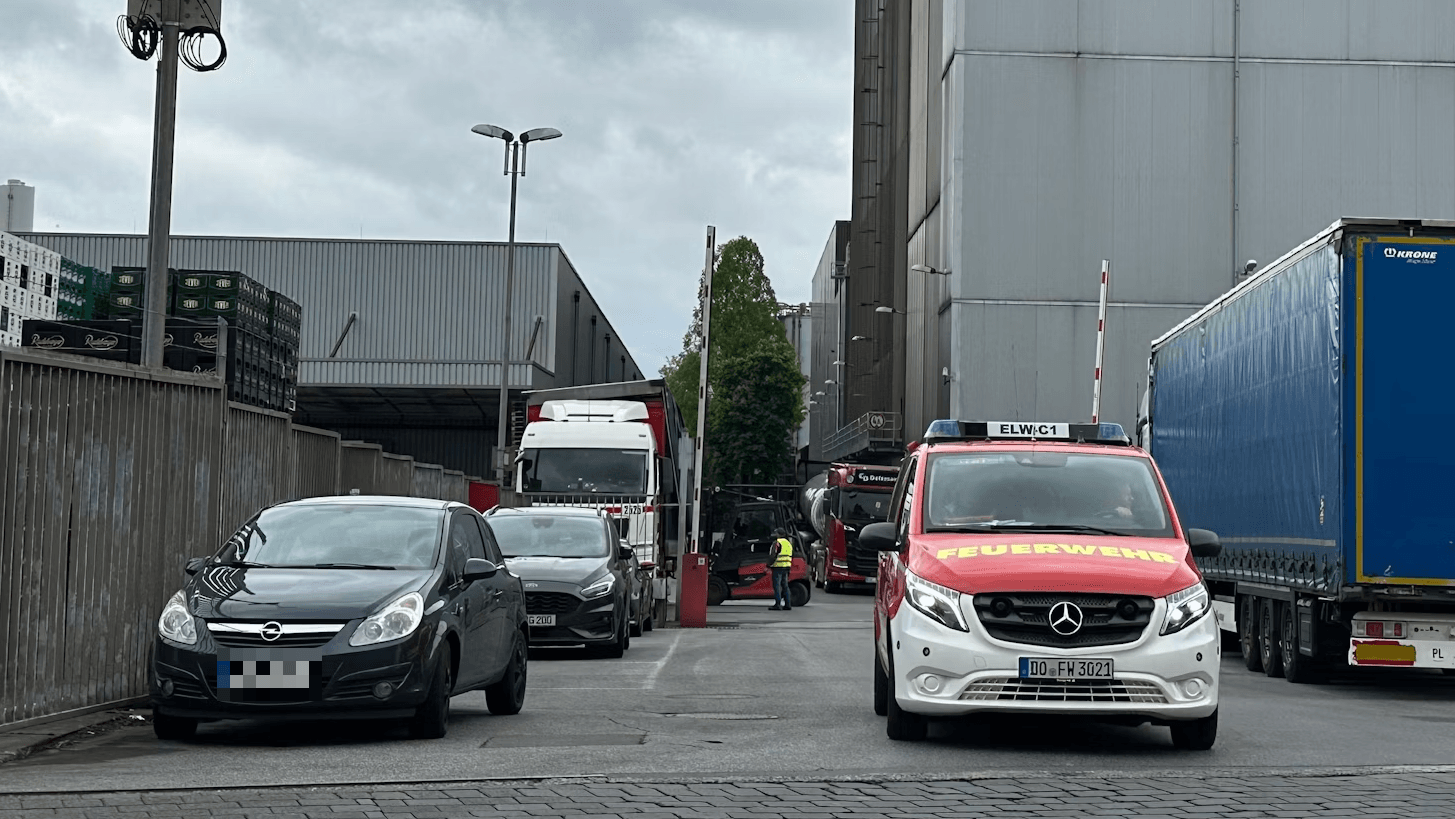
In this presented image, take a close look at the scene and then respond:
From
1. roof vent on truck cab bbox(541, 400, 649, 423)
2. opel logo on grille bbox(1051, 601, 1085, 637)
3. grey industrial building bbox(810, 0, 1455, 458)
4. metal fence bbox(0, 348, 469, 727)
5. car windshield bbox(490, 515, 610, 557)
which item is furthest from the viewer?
grey industrial building bbox(810, 0, 1455, 458)

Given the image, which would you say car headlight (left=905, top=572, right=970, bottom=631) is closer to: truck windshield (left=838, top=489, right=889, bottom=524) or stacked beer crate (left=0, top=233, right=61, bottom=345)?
stacked beer crate (left=0, top=233, right=61, bottom=345)

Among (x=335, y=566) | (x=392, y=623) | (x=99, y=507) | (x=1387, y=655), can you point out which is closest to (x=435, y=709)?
(x=392, y=623)

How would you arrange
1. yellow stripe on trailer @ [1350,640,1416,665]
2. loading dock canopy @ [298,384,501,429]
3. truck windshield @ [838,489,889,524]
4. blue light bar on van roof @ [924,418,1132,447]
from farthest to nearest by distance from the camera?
loading dock canopy @ [298,384,501,429]
truck windshield @ [838,489,889,524]
yellow stripe on trailer @ [1350,640,1416,665]
blue light bar on van roof @ [924,418,1132,447]

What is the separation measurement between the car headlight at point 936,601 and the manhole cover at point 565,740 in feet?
6.03

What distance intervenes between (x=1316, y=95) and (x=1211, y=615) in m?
41.0

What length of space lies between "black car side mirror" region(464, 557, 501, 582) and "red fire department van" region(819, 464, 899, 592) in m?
37.9

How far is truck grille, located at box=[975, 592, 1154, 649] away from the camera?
1034 centimetres

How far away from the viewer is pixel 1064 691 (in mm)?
10266

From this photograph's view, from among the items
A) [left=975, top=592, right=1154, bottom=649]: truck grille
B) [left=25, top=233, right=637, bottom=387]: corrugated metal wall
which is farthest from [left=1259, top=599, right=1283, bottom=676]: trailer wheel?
[left=25, top=233, right=637, bottom=387]: corrugated metal wall

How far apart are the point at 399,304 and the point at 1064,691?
2183 inches

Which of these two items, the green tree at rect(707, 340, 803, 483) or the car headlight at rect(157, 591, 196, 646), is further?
the green tree at rect(707, 340, 803, 483)

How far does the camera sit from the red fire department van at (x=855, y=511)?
50.3m

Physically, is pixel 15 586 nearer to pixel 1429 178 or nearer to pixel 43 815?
pixel 43 815

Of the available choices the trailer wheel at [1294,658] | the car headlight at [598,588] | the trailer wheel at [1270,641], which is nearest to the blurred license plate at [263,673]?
the car headlight at [598,588]
